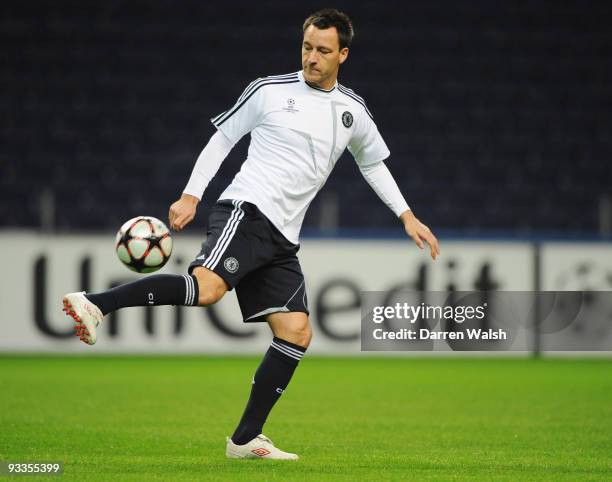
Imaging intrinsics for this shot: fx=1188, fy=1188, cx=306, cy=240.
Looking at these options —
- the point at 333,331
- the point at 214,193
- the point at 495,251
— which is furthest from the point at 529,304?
the point at 214,193

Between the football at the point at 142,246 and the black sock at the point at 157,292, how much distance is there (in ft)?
0.71

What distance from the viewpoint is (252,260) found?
15.2ft

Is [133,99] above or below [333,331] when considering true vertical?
above

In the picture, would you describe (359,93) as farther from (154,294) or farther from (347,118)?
(154,294)

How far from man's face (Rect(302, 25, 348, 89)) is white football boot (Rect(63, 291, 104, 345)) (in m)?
1.32

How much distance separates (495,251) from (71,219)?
5.12 meters

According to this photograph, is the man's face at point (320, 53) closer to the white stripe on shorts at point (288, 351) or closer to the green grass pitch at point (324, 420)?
the white stripe on shorts at point (288, 351)

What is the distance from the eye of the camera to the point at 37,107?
15.2 metres

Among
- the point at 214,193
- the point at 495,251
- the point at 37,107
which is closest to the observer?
the point at 495,251

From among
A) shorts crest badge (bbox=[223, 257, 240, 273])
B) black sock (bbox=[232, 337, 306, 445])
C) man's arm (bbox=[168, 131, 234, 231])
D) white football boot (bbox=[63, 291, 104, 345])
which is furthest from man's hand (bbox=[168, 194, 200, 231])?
black sock (bbox=[232, 337, 306, 445])

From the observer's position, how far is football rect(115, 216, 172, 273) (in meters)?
4.64

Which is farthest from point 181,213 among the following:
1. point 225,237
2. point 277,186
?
point 277,186

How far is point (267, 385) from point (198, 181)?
2.87ft

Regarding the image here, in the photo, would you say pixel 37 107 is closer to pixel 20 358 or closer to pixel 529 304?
pixel 20 358
